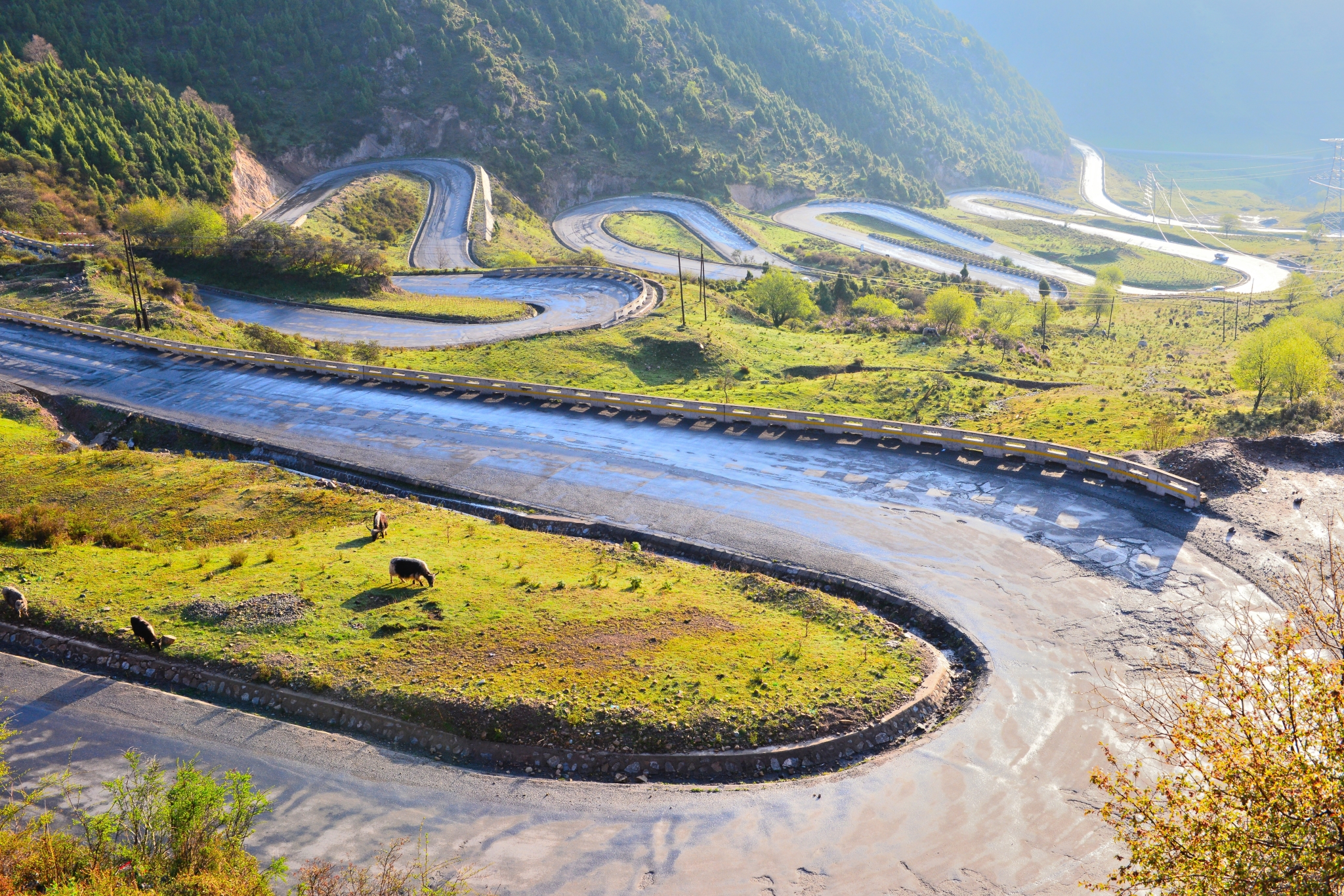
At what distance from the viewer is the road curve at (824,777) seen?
16484mm

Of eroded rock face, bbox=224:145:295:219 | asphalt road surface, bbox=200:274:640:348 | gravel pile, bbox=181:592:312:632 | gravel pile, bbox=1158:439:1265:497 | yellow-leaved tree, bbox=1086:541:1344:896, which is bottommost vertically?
gravel pile, bbox=181:592:312:632

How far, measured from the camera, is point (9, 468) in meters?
35.4

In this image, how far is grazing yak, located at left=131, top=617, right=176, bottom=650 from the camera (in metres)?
21.8

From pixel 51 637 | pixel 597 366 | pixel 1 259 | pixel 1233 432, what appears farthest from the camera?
pixel 1 259

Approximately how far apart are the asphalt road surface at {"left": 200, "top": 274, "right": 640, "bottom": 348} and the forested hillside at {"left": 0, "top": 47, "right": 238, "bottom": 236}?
80.3 feet

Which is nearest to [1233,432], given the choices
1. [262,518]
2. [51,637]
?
[262,518]

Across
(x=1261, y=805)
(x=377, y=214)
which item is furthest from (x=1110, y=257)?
(x=1261, y=805)

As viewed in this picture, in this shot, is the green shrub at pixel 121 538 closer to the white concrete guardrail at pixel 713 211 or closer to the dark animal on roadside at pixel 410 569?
the dark animal on roadside at pixel 410 569

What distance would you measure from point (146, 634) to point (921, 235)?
576 ft

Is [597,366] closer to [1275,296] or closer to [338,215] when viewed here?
[338,215]

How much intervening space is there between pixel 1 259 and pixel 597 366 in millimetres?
56587

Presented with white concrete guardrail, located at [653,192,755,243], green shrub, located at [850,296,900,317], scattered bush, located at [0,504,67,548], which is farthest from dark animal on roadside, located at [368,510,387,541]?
white concrete guardrail, located at [653,192,755,243]

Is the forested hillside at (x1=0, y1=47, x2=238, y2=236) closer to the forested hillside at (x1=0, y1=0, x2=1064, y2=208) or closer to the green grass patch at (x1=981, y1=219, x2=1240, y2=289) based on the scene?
the forested hillside at (x1=0, y1=0, x2=1064, y2=208)

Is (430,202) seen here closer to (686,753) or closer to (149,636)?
(149,636)
